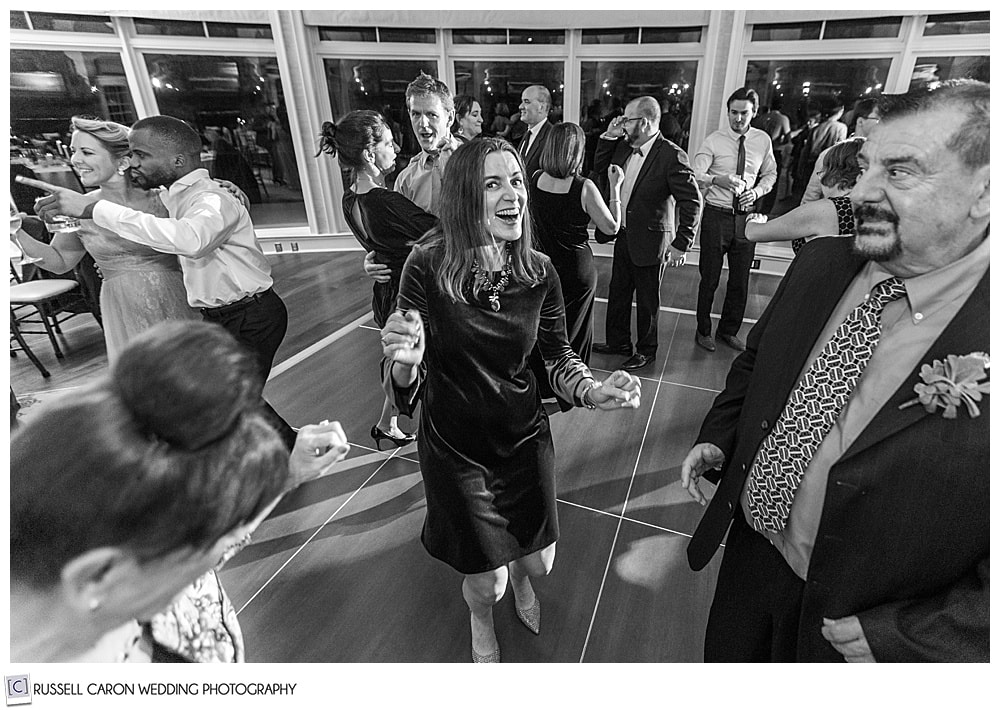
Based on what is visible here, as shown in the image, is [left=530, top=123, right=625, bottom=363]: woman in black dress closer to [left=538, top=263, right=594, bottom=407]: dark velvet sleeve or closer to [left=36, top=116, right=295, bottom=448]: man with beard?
[left=538, top=263, right=594, bottom=407]: dark velvet sleeve

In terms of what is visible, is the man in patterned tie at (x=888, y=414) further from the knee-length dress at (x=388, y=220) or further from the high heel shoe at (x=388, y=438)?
the high heel shoe at (x=388, y=438)

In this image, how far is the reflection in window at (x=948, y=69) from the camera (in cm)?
70

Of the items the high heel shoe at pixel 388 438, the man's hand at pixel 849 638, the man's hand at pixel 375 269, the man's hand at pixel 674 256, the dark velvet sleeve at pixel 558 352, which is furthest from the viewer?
the man's hand at pixel 674 256

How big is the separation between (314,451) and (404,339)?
282mm

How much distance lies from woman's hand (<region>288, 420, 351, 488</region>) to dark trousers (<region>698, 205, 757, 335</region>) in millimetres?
2571

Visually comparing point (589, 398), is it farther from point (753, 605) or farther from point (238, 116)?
point (238, 116)

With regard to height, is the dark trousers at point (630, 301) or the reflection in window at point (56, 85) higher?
the reflection in window at point (56, 85)

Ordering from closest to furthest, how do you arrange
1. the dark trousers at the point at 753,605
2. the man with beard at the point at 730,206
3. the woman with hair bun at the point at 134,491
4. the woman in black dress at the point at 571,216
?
1. the woman with hair bun at the point at 134,491
2. the dark trousers at the point at 753,605
3. the woman in black dress at the point at 571,216
4. the man with beard at the point at 730,206

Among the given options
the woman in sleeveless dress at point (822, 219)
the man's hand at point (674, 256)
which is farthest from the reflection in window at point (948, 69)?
the man's hand at point (674, 256)

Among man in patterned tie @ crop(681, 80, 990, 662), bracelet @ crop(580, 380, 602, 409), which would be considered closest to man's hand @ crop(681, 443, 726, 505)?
man in patterned tie @ crop(681, 80, 990, 662)

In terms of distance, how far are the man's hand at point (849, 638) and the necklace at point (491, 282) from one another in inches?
33.4

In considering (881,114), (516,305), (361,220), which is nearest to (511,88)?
(361,220)

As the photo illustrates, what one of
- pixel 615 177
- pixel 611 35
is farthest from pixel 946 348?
pixel 615 177

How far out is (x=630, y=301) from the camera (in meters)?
2.87
